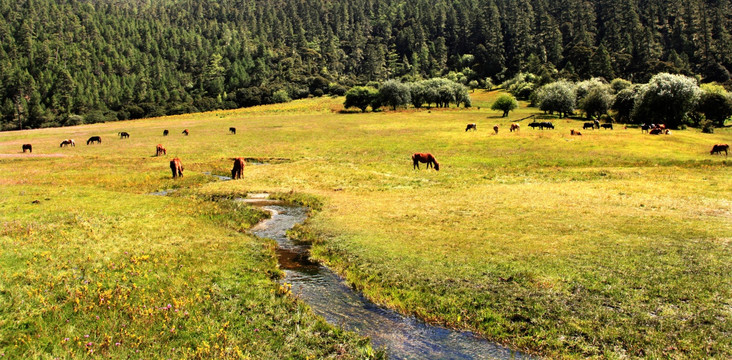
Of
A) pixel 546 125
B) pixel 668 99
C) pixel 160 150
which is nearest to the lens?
pixel 160 150

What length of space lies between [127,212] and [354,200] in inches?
567

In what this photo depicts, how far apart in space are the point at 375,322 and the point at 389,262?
169 inches

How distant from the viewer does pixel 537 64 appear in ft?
637

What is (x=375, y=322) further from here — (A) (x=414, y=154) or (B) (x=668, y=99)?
(B) (x=668, y=99)

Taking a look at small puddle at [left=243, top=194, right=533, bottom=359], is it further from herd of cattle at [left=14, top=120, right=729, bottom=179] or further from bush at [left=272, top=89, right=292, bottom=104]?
bush at [left=272, top=89, right=292, bottom=104]

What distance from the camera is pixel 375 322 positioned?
12.7m

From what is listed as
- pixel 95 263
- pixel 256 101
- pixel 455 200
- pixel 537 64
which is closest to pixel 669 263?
pixel 455 200

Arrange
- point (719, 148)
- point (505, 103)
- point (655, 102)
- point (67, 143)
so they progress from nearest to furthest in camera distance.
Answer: point (719, 148)
point (67, 143)
point (655, 102)
point (505, 103)

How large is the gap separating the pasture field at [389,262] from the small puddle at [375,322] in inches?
19.4

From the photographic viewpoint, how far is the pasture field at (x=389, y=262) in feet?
35.4

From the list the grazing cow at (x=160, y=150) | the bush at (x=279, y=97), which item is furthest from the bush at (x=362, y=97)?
the grazing cow at (x=160, y=150)

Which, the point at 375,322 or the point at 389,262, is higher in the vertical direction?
the point at 389,262

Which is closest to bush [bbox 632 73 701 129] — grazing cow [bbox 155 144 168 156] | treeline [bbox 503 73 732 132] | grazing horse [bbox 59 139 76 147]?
treeline [bbox 503 73 732 132]

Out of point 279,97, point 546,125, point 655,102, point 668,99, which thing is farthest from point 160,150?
point 279,97
